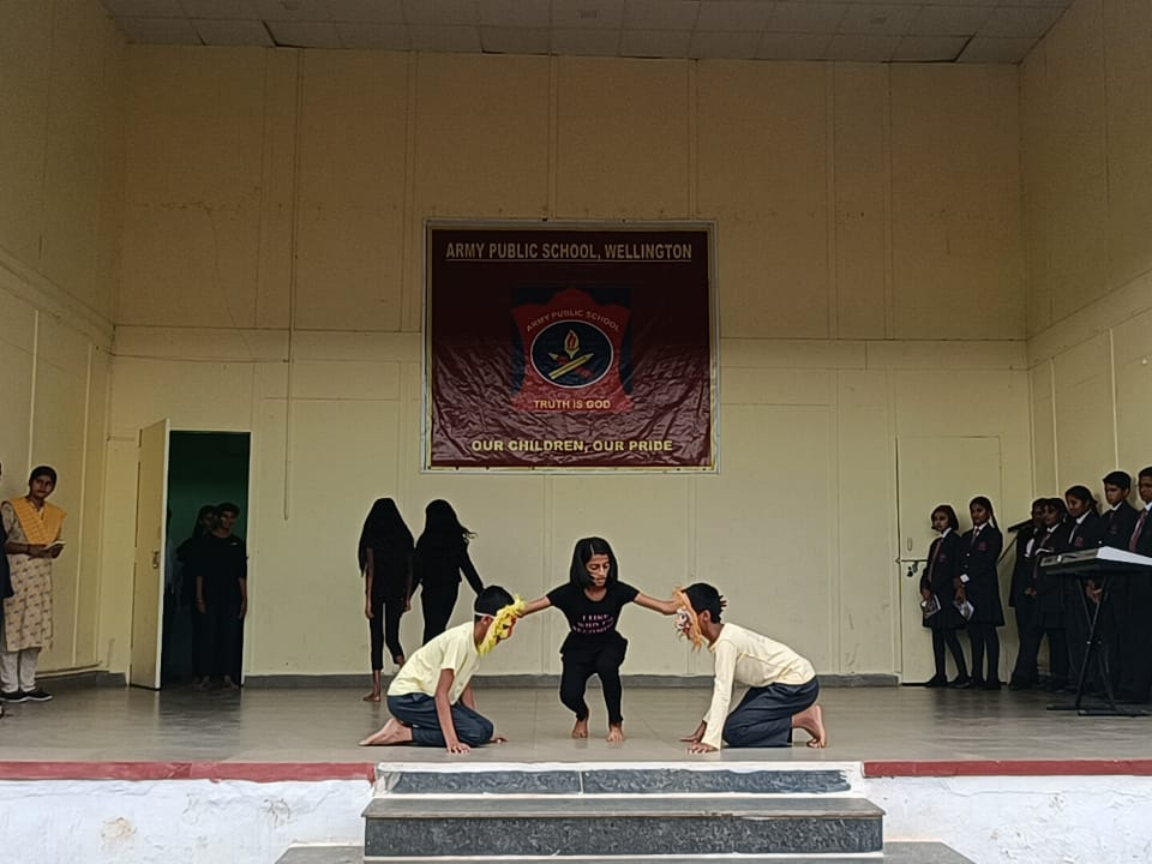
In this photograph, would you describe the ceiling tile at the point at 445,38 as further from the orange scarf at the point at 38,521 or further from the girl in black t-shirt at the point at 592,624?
the girl in black t-shirt at the point at 592,624

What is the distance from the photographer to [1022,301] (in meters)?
10.3

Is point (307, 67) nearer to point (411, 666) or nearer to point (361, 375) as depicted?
point (361, 375)

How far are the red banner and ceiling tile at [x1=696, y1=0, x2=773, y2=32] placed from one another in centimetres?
171

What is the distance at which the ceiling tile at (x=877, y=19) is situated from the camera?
951cm

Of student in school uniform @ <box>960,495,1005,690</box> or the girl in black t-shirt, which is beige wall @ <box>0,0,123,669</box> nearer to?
the girl in black t-shirt

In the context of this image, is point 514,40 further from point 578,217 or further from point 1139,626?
point 1139,626

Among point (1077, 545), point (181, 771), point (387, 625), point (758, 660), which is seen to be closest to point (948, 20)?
point (1077, 545)

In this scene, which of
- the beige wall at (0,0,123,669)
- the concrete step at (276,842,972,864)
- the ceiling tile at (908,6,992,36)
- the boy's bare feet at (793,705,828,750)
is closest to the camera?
the concrete step at (276,842,972,864)

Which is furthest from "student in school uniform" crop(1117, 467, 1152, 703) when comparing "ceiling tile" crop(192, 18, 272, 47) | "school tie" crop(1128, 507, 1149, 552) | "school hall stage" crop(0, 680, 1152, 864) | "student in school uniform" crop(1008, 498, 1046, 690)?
"ceiling tile" crop(192, 18, 272, 47)

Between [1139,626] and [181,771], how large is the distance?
18.8 feet

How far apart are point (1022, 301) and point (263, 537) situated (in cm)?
643

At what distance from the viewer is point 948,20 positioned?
31.8 ft

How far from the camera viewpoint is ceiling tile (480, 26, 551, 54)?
9.90 m

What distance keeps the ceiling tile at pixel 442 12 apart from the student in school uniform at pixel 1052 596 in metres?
5.65
